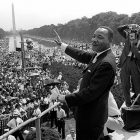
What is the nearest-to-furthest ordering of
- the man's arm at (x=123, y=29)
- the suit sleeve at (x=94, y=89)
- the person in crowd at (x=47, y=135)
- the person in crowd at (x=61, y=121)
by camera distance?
the suit sleeve at (x=94, y=89)
the person in crowd at (x=47, y=135)
the man's arm at (x=123, y=29)
the person in crowd at (x=61, y=121)

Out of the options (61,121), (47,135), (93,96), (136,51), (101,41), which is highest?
(101,41)

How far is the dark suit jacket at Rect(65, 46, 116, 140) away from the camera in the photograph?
112 inches

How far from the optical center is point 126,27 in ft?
15.0

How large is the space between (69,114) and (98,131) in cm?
1071

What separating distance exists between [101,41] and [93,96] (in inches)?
21.0

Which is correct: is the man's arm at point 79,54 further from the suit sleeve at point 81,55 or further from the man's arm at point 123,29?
the man's arm at point 123,29

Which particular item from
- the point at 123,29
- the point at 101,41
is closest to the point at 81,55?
the point at 101,41

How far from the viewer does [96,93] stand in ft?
9.30

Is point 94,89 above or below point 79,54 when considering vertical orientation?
below

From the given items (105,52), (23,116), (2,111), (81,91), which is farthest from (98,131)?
(2,111)

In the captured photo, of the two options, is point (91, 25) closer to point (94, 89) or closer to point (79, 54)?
point (79, 54)

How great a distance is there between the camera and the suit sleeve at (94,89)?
2822 mm

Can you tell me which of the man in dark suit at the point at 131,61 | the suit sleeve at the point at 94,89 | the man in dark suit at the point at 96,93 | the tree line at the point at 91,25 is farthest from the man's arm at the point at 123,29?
the tree line at the point at 91,25

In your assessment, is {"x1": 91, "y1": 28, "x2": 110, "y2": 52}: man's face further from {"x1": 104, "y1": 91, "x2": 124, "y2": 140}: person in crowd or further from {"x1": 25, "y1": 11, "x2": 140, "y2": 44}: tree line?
{"x1": 25, "y1": 11, "x2": 140, "y2": 44}: tree line
